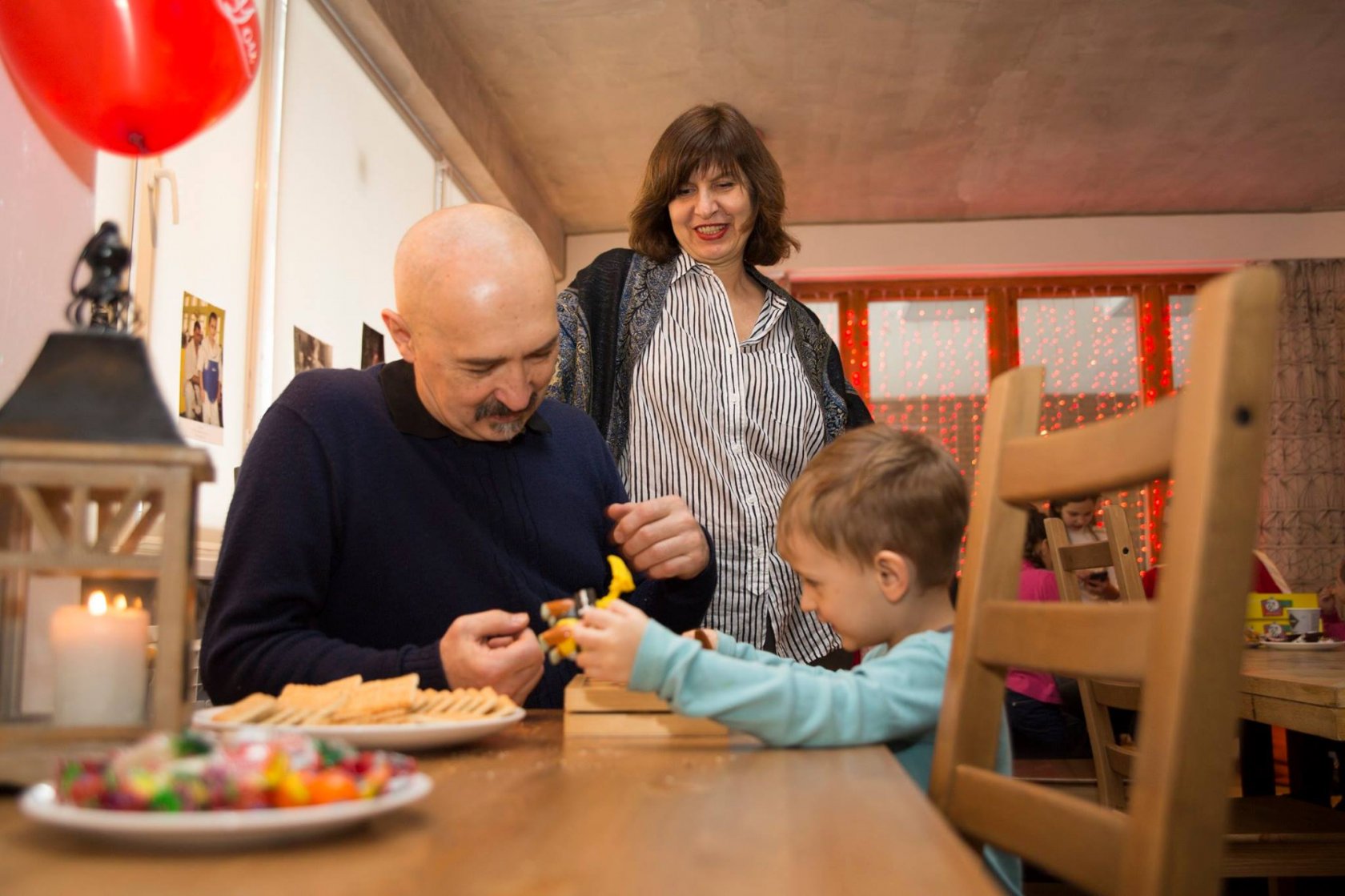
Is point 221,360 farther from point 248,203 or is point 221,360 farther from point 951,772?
point 951,772

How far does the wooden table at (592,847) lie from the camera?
1.88 ft

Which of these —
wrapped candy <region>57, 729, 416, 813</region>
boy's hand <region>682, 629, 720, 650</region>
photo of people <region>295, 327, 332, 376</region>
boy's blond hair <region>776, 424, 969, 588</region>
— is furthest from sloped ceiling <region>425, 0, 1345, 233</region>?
wrapped candy <region>57, 729, 416, 813</region>

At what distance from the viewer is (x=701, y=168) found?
7.53 feet

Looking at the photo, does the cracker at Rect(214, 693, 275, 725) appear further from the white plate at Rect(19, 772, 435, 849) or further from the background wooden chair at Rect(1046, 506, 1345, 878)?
the background wooden chair at Rect(1046, 506, 1345, 878)

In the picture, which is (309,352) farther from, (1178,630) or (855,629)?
(1178,630)

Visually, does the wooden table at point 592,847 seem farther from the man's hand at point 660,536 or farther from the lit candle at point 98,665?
the man's hand at point 660,536

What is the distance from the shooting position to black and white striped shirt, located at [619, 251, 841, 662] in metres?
2.13

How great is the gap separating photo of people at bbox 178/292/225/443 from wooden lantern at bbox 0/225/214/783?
235 centimetres

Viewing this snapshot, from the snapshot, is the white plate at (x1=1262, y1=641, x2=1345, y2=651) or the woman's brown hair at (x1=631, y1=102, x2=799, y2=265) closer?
the woman's brown hair at (x1=631, y1=102, x2=799, y2=265)

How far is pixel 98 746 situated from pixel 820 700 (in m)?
0.60

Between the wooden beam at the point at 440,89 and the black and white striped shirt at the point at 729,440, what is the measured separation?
234 cm

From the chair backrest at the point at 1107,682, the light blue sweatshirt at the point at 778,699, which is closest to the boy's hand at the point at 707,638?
the light blue sweatshirt at the point at 778,699

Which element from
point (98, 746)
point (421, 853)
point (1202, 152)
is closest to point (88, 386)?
point (98, 746)

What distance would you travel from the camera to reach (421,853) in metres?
0.63
